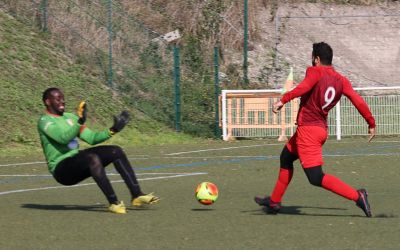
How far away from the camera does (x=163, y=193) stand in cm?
1427

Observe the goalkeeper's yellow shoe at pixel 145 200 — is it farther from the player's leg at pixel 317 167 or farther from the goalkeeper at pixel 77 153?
the player's leg at pixel 317 167

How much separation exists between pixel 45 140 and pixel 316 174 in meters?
3.07

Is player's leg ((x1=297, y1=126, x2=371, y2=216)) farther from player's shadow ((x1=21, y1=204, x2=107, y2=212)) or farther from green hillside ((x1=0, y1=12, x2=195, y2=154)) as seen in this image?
green hillside ((x1=0, y1=12, x2=195, y2=154))

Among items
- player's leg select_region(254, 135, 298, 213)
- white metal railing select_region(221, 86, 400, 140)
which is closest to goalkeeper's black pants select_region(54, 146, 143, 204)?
player's leg select_region(254, 135, 298, 213)

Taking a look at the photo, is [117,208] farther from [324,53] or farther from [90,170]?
[324,53]

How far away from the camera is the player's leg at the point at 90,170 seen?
1177cm

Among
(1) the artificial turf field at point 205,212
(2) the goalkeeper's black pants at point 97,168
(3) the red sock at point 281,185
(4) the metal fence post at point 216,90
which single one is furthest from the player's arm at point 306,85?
(4) the metal fence post at point 216,90

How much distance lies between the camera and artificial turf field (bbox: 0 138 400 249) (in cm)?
959

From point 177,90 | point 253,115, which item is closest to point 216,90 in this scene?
point 177,90

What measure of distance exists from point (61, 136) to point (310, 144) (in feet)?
8.98

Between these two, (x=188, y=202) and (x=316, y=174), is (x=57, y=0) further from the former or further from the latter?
(x=316, y=174)

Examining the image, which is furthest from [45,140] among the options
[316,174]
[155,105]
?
[155,105]

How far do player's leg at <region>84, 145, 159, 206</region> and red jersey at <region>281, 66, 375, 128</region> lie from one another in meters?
2.04

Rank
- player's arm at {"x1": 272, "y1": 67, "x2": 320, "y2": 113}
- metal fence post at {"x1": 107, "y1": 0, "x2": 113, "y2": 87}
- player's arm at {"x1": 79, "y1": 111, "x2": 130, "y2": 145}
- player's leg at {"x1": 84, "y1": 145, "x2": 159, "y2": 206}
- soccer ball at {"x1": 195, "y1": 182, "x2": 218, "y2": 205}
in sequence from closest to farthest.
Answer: player's arm at {"x1": 272, "y1": 67, "x2": 320, "y2": 113} < player's arm at {"x1": 79, "y1": 111, "x2": 130, "y2": 145} < player's leg at {"x1": 84, "y1": 145, "x2": 159, "y2": 206} < soccer ball at {"x1": 195, "y1": 182, "x2": 218, "y2": 205} < metal fence post at {"x1": 107, "y1": 0, "x2": 113, "y2": 87}
